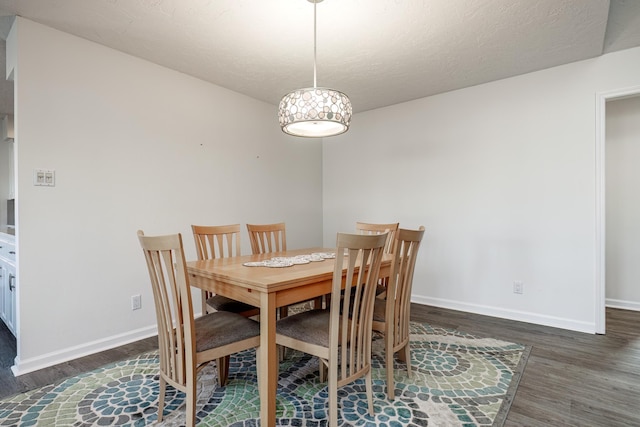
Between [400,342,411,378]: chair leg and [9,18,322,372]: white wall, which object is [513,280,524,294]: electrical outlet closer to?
[400,342,411,378]: chair leg

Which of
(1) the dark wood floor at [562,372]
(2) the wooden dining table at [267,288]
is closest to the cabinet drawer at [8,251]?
(1) the dark wood floor at [562,372]

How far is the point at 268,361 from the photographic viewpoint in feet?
4.95

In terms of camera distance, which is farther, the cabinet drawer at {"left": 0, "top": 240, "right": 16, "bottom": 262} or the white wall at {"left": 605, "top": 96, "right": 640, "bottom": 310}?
the white wall at {"left": 605, "top": 96, "right": 640, "bottom": 310}

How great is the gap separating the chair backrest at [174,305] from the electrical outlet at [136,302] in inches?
53.6

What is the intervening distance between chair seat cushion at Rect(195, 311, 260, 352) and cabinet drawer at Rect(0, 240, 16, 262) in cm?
175

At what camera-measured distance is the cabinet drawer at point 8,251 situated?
242 centimetres

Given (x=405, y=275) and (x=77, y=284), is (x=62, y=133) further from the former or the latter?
(x=405, y=275)

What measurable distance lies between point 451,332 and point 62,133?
3.41 metres

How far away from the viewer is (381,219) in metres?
4.09

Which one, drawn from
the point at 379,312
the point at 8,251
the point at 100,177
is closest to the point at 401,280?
the point at 379,312

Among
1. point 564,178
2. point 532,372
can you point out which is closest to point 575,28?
point 564,178

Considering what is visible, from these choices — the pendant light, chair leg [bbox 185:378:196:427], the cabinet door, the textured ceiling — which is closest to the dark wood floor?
the cabinet door

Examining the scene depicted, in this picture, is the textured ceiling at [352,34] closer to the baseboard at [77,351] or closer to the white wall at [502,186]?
the white wall at [502,186]

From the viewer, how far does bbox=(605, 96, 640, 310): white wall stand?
11.3 ft
